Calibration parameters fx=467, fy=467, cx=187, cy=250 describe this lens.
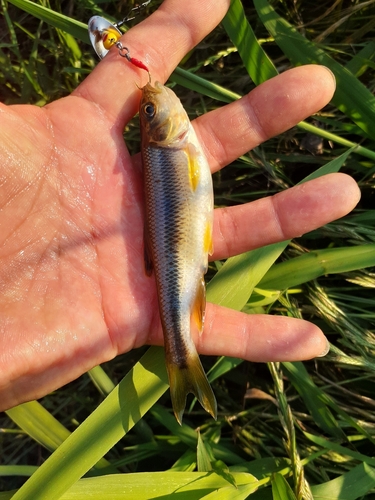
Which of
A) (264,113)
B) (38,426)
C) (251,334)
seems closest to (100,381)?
(38,426)

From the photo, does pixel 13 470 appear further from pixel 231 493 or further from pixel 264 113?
pixel 264 113

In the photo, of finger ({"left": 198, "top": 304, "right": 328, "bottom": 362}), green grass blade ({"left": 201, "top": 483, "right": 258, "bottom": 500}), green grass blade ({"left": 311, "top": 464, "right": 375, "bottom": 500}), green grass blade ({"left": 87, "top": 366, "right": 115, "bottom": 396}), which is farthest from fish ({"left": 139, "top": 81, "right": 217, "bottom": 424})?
green grass blade ({"left": 311, "top": 464, "right": 375, "bottom": 500})

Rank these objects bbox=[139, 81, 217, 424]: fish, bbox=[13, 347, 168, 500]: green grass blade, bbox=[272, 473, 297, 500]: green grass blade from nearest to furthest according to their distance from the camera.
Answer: bbox=[13, 347, 168, 500]: green grass blade, bbox=[272, 473, 297, 500]: green grass blade, bbox=[139, 81, 217, 424]: fish

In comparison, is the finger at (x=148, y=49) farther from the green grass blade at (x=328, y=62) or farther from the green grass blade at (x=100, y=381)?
the green grass blade at (x=100, y=381)

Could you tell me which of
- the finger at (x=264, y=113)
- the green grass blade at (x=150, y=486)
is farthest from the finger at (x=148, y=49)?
the green grass blade at (x=150, y=486)

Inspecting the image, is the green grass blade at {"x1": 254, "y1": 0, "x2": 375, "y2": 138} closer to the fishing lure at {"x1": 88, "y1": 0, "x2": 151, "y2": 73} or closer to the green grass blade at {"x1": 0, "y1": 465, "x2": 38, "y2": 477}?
the fishing lure at {"x1": 88, "y1": 0, "x2": 151, "y2": 73}

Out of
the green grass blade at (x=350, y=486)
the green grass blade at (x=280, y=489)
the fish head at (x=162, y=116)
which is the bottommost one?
the green grass blade at (x=350, y=486)

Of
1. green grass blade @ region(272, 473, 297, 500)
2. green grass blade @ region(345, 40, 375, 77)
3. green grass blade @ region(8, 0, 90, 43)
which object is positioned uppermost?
green grass blade @ region(8, 0, 90, 43)
